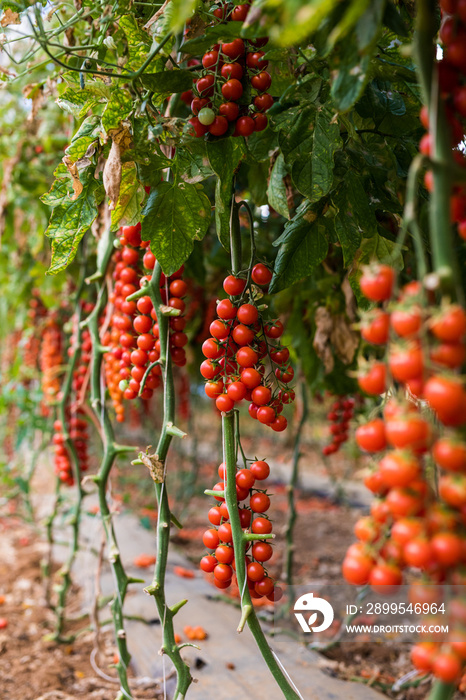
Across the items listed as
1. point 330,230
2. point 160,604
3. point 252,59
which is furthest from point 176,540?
point 252,59

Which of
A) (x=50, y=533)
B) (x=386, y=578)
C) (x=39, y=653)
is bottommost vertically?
(x=39, y=653)

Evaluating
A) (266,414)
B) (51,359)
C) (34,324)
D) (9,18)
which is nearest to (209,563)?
(266,414)

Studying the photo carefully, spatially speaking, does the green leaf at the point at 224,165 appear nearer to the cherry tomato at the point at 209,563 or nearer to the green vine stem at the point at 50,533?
the cherry tomato at the point at 209,563

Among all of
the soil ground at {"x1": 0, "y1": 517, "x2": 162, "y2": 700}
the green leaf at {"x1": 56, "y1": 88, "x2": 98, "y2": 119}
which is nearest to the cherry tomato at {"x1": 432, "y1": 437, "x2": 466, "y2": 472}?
the green leaf at {"x1": 56, "y1": 88, "x2": 98, "y2": 119}

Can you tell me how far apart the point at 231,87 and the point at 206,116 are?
0.06m

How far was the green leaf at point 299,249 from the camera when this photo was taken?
33.9 inches

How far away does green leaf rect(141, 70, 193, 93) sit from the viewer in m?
0.78

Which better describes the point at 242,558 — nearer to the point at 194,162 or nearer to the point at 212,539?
the point at 212,539

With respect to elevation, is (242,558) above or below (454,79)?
below

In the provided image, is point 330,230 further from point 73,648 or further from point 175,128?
point 73,648

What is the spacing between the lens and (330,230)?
921 millimetres

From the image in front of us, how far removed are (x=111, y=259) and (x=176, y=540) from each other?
7.24 feet

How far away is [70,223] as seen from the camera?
0.87 m

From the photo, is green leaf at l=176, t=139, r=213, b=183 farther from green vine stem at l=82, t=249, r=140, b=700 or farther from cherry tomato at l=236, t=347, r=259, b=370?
green vine stem at l=82, t=249, r=140, b=700
